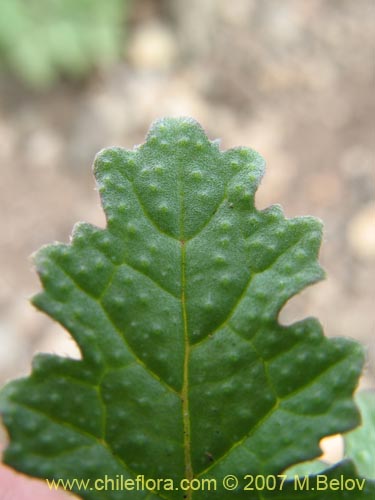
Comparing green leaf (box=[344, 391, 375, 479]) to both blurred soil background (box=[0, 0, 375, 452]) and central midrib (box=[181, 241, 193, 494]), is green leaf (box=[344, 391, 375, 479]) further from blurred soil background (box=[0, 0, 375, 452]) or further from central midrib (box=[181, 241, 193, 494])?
blurred soil background (box=[0, 0, 375, 452])

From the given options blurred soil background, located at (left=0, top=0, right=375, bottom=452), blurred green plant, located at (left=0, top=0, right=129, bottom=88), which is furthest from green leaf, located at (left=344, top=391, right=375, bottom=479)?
blurred green plant, located at (left=0, top=0, right=129, bottom=88)

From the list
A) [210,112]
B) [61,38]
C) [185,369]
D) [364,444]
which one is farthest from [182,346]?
[61,38]

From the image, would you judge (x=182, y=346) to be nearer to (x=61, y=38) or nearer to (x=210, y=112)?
(x=210, y=112)

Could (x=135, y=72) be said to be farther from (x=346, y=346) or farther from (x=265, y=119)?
(x=346, y=346)

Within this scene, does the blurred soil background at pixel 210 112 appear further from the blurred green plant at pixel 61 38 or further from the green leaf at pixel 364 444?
the green leaf at pixel 364 444

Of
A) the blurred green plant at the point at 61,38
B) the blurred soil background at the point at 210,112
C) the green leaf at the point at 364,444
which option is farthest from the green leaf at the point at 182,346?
the blurred green plant at the point at 61,38

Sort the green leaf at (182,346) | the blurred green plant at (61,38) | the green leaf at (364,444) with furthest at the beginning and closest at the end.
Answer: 1. the blurred green plant at (61,38)
2. the green leaf at (364,444)
3. the green leaf at (182,346)
